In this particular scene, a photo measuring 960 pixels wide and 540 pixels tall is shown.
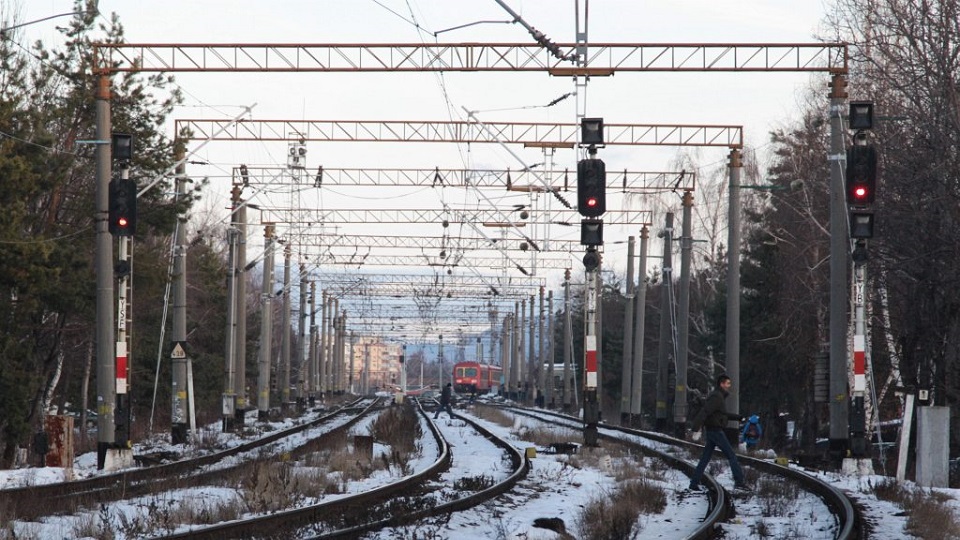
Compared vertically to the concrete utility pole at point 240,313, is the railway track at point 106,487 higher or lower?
lower

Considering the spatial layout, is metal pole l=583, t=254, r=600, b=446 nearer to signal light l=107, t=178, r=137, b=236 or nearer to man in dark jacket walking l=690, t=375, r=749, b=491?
man in dark jacket walking l=690, t=375, r=749, b=491

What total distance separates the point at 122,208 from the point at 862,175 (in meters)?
13.1

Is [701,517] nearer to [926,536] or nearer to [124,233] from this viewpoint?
[926,536]

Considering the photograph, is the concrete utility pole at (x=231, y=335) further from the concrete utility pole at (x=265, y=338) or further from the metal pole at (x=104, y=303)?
the metal pole at (x=104, y=303)

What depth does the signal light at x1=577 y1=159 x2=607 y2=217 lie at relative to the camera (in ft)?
80.5

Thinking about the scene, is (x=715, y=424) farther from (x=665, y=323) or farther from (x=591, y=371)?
(x=665, y=323)

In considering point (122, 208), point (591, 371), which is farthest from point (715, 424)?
point (122, 208)

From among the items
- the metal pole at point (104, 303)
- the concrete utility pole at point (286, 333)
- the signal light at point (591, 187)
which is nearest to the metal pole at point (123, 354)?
the metal pole at point (104, 303)

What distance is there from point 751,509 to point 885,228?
50.9ft

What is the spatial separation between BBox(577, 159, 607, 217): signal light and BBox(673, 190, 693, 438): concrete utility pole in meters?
→ 16.1

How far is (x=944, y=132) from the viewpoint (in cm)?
2650

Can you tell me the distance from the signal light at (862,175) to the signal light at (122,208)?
12740mm

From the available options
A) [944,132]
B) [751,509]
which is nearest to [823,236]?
[944,132]

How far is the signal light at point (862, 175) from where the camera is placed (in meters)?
21.2
